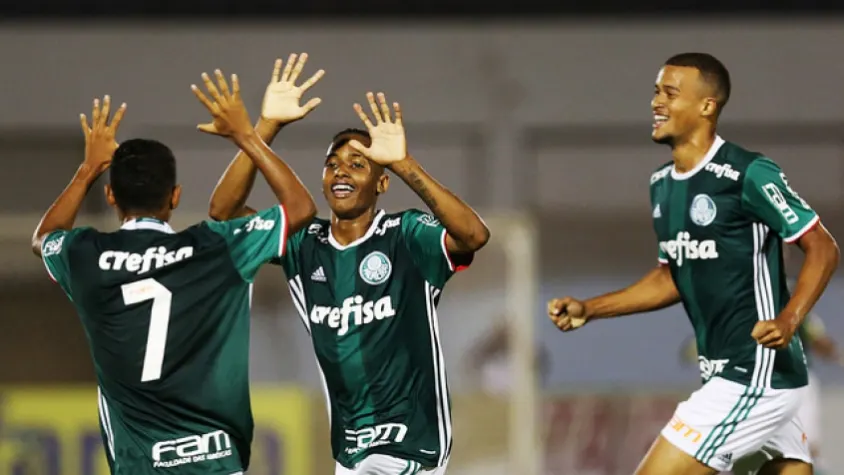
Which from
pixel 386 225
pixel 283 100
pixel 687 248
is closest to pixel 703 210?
pixel 687 248

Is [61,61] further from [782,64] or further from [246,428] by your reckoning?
[246,428]

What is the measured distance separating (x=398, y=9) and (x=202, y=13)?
5.92 feet

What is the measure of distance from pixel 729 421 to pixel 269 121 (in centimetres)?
203

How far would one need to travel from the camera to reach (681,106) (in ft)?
17.7

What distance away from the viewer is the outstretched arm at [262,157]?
4598 millimetres

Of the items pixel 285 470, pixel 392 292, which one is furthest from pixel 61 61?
pixel 392 292

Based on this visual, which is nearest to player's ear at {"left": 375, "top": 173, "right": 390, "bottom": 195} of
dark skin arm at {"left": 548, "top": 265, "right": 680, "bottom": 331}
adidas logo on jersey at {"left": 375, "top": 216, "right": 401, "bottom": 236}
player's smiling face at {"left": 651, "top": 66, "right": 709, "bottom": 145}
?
adidas logo on jersey at {"left": 375, "top": 216, "right": 401, "bottom": 236}

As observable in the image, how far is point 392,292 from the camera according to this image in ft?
16.9

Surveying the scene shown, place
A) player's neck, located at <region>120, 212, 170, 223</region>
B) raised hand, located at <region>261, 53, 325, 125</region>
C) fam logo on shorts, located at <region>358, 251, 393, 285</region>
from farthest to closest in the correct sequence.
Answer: fam logo on shorts, located at <region>358, 251, 393, 285</region>, raised hand, located at <region>261, 53, 325, 125</region>, player's neck, located at <region>120, 212, 170, 223</region>

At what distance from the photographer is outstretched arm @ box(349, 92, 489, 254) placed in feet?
15.8

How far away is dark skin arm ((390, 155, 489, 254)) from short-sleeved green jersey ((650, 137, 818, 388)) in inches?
37.5

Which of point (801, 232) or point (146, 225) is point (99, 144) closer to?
point (146, 225)

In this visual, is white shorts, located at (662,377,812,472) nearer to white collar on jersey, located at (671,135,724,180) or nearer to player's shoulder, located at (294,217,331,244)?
white collar on jersey, located at (671,135,724,180)

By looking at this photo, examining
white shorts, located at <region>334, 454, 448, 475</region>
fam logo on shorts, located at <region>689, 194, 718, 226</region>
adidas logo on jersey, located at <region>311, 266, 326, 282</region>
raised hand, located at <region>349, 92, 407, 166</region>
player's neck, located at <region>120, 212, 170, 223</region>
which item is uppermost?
raised hand, located at <region>349, 92, 407, 166</region>
